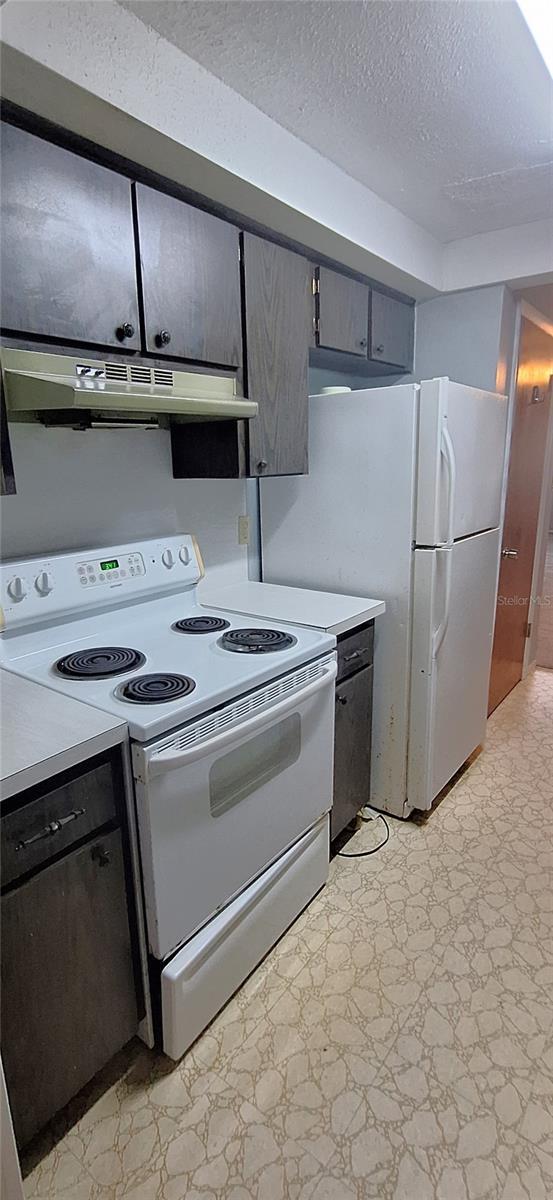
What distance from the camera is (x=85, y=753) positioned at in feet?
3.55

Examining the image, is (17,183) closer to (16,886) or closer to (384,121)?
(384,121)

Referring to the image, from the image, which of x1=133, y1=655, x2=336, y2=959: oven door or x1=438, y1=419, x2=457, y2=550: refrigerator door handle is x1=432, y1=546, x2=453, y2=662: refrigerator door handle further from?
x1=133, y1=655, x2=336, y2=959: oven door

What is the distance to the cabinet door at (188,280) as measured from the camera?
1484 mm

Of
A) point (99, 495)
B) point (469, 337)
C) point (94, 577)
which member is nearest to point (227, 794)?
point (94, 577)

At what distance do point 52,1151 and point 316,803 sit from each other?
38.3 inches

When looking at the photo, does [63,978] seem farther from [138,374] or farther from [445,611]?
[445,611]

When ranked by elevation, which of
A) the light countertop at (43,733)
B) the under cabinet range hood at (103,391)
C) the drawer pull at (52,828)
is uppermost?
the under cabinet range hood at (103,391)

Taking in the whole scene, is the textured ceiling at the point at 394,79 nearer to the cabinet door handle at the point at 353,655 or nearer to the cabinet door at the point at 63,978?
the cabinet door handle at the point at 353,655

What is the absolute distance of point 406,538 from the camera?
2.05 m

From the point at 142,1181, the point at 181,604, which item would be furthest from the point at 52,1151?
the point at 181,604

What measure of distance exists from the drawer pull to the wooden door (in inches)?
96.1

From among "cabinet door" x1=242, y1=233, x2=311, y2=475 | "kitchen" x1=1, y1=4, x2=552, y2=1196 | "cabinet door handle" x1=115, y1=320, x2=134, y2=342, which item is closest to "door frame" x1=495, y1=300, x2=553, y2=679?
"kitchen" x1=1, y1=4, x2=552, y2=1196

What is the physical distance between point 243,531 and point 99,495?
735mm

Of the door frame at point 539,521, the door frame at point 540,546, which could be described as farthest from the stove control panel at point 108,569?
the door frame at point 540,546
